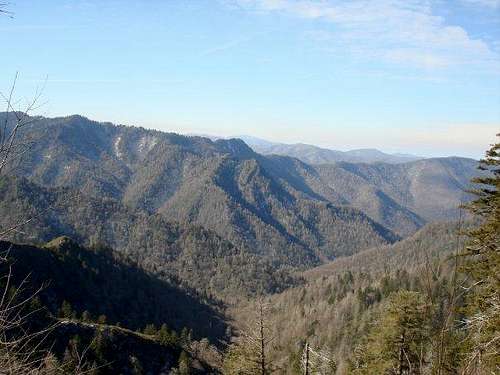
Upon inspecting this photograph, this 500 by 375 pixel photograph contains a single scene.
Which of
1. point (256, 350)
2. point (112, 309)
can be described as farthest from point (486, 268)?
point (112, 309)

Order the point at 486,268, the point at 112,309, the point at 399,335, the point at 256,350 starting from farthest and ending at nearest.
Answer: the point at 112,309 → the point at 399,335 → the point at 256,350 → the point at 486,268

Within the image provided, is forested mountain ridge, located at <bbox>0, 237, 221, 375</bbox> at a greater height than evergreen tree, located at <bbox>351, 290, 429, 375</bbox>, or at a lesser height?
lesser

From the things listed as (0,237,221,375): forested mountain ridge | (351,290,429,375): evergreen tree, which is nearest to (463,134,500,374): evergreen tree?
(351,290,429,375): evergreen tree

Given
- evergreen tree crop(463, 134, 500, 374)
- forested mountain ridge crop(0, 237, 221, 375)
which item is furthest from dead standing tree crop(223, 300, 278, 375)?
forested mountain ridge crop(0, 237, 221, 375)

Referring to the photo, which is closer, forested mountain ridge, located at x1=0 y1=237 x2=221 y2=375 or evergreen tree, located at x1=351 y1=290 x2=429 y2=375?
evergreen tree, located at x1=351 y1=290 x2=429 y2=375

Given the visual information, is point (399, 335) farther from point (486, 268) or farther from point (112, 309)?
point (112, 309)

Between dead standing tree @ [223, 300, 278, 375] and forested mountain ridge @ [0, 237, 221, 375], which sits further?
forested mountain ridge @ [0, 237, 221, 375]

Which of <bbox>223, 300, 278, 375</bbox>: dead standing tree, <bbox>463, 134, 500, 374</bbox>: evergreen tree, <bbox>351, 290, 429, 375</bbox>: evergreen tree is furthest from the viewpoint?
<bbox>351, 290, 429, 375</bbox>: evergreen tree

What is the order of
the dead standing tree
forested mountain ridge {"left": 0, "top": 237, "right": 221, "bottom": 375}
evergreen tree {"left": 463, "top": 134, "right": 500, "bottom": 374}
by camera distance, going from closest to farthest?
evergreen tree {"left": 463, "top": 134, "right": 500, "bottom": 374}, the dead standing tree, forested mountain ridge {"left": 0, "top": 237, "right": 221, "bottom": 375}

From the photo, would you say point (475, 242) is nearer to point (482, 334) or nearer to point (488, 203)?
point (488, 203)

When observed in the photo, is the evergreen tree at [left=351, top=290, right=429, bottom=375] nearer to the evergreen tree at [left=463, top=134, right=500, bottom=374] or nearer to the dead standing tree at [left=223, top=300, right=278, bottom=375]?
the evergreen tree at [left=463, top=134, right=500, bottom=374]

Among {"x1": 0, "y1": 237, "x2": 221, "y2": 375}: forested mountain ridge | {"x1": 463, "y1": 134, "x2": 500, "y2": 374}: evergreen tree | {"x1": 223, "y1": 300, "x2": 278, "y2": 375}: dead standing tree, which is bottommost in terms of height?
{"x1": 0, "y1": 237, "x2": 221, "y2": 375}: forested mountain ridge

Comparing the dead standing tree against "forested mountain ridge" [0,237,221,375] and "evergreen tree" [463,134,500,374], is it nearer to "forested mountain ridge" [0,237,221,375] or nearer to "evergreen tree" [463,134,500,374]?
"evergreen tree" [463,134,500,374]

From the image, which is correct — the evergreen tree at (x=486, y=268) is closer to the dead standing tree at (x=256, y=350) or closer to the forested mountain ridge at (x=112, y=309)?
the dead standing tree at (x=256, y=350)
